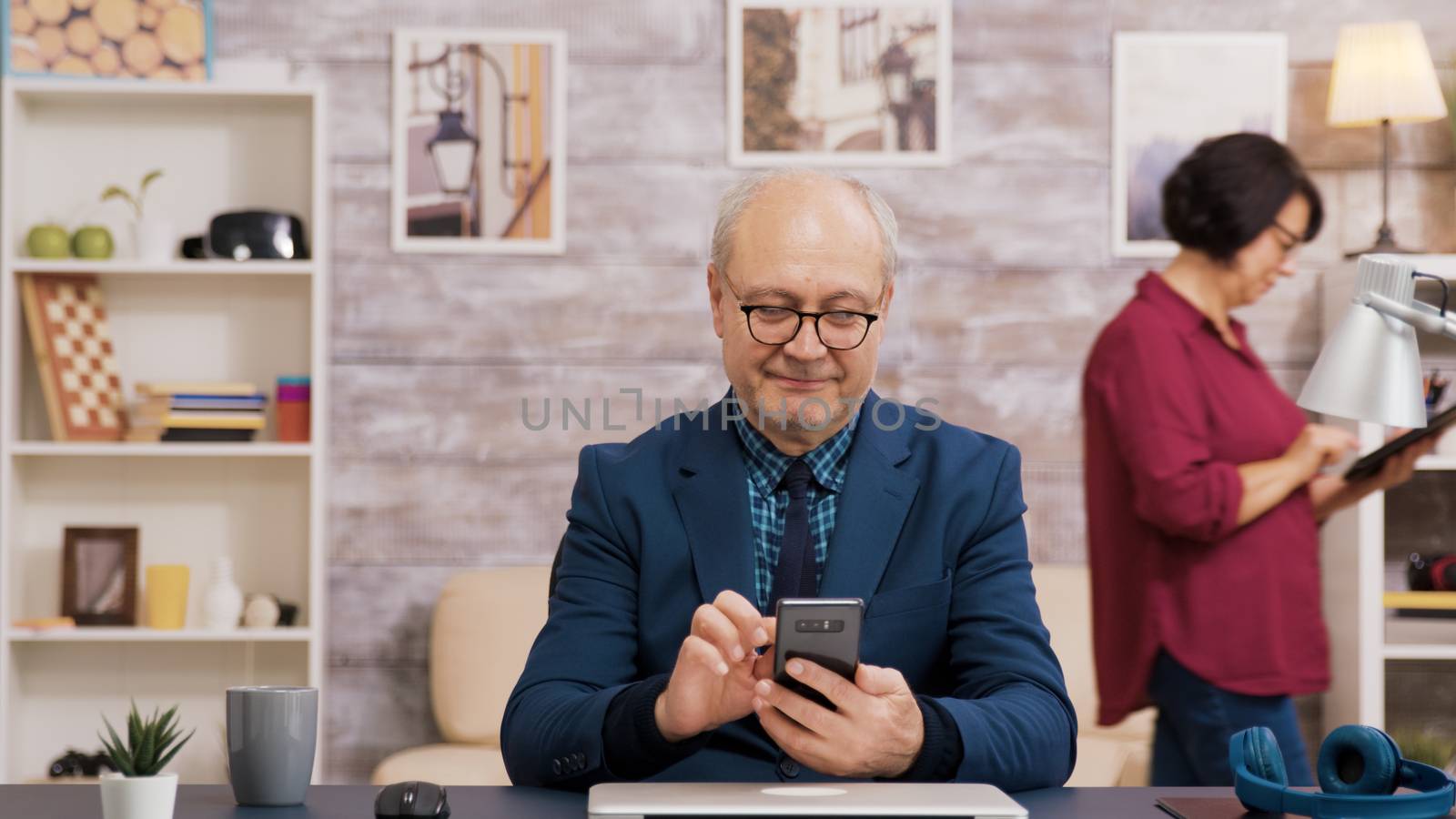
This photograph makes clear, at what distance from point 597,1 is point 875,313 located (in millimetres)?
2120

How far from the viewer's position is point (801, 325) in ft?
5.11

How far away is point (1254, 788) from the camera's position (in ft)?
3.67

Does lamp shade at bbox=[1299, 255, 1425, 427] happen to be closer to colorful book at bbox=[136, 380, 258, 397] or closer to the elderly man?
the elderly man

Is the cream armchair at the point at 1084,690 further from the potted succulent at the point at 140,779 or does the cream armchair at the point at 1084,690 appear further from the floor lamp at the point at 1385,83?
the potted succulent at the point at 140,779

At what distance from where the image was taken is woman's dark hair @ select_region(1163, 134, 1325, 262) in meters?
2.27

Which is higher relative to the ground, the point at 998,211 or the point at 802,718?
the point at 998,211

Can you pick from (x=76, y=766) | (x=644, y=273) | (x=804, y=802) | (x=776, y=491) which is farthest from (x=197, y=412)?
(x=804, y=802)

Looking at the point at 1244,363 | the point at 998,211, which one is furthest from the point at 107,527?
the point at 1244,363

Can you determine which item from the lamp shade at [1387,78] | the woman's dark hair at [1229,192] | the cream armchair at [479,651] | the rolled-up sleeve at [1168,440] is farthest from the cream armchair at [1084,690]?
the lamp shade at [1387,78]

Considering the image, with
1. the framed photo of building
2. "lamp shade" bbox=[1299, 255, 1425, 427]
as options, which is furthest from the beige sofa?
"lamp shade" bbox=[1299, 255, 1425, 427]

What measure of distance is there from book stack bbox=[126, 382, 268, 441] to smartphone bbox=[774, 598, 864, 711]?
2.37 metres

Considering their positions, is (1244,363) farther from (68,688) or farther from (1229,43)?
(68,688)

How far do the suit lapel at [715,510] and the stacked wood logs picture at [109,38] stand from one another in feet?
7.40

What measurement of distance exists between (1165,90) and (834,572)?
2.38m
